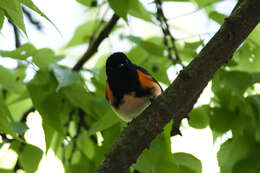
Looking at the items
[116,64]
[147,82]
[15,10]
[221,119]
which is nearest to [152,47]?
[147,82]

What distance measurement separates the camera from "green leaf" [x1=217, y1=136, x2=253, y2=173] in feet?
4.04

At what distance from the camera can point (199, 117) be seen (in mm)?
1490

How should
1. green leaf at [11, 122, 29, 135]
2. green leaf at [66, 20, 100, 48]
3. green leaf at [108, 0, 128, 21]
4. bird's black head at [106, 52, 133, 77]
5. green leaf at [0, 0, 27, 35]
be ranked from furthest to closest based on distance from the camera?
green leaf at [66, 20, 100, 48]
bird's black head at [106, 52, 133, 77]
green leaf at [11, 122, 29, 135]
green leaf at [108, 0, 128, 21]
green leaf at [0, 0, 27, 35]

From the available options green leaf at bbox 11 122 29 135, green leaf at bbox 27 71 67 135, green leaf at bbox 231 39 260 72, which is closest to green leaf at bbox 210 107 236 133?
green leaf at bbox 231 39 260 72

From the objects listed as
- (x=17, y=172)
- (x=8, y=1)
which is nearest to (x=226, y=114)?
(x=8, y=1)

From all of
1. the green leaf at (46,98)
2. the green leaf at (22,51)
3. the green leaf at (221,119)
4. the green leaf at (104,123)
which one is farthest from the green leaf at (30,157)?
the green leaf at (221,119)

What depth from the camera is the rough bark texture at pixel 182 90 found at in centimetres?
110

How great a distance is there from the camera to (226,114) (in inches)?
57.7

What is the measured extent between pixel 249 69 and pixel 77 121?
2.78ft

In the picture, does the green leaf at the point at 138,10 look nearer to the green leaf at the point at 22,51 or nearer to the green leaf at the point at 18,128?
the green leaf at the point at 22,51

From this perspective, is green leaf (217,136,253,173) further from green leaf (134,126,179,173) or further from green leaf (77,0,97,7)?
green leaf (77,0,97,7)

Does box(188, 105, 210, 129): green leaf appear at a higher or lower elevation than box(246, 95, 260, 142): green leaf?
lower

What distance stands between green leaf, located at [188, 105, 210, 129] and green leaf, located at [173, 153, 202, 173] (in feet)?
1.00

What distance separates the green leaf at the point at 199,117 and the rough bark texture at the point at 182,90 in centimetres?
39
